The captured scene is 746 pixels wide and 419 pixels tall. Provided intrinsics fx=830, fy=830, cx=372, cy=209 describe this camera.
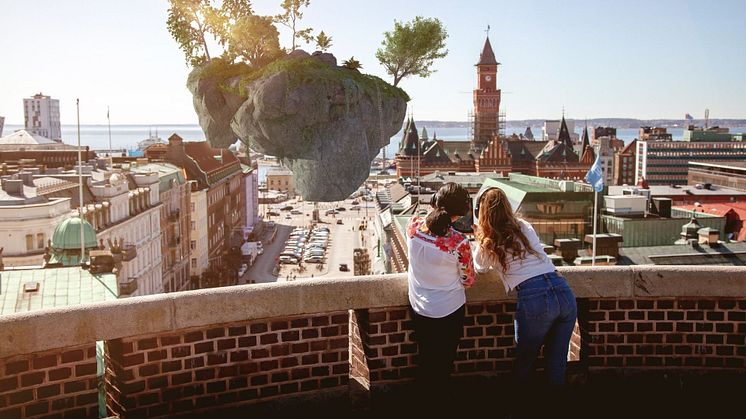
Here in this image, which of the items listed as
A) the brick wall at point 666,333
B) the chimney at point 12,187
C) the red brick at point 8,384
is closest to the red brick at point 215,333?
the red brick at point 8,384

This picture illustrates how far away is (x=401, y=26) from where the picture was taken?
16.0 metres

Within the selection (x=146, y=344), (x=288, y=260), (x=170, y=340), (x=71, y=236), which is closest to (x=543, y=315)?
(x=170, y=340)

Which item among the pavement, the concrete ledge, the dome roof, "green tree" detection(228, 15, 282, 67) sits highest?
"green tree" detection(228, 15, 282, 67)

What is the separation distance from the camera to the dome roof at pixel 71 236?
85.2 ft

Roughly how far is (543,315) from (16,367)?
10.8 ft

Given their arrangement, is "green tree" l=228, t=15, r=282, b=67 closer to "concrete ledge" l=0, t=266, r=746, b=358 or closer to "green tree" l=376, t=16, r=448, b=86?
"green tree" l=376, t=16, r=448, b=86

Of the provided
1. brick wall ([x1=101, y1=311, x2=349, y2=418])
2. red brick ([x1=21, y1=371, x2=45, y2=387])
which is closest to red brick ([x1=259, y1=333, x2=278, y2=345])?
brick wall ([x1=101, y1=311, x2=349, y2=418])

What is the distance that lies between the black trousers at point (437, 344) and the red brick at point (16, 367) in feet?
8.23

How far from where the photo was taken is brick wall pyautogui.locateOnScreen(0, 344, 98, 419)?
5020 mm

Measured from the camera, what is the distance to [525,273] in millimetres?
5457

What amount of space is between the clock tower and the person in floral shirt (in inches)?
4875

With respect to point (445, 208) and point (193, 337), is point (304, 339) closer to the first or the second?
point (193, 337)

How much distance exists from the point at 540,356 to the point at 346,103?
8.29 meters

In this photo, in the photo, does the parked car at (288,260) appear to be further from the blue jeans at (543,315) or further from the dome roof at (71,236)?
the blue jeans at (543,315)
